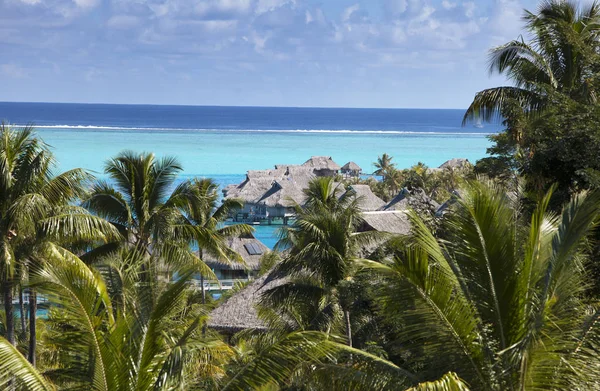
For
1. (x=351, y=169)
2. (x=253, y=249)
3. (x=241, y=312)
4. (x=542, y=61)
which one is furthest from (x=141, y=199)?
(x=351, y=169)

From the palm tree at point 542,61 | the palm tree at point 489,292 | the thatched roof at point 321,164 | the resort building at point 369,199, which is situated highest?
the palm tree at point 542,61

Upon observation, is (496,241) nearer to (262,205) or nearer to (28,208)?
(28,208)

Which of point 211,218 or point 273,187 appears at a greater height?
point 211,218

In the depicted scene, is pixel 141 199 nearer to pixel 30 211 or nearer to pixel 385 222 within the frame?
pixel 30 211

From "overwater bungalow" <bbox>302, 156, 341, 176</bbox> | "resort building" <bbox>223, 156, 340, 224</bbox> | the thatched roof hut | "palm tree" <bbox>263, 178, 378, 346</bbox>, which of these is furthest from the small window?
the thatched roof hut

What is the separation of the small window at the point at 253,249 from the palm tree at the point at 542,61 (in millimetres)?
17833

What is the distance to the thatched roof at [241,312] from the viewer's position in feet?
65.4

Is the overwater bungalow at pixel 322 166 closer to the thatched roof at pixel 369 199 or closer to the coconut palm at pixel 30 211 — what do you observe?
the thatched roof at pixel 369 199

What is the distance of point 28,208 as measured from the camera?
Answer: 12.0 m

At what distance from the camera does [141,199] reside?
17.1 m

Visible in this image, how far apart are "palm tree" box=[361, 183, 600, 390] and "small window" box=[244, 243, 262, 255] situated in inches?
1070

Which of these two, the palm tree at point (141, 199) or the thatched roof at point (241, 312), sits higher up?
the palm tree at point (141, 199)

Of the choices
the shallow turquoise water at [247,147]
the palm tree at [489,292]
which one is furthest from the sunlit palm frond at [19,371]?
the shallow turquoise water at [247,147]

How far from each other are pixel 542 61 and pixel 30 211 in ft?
32.4
